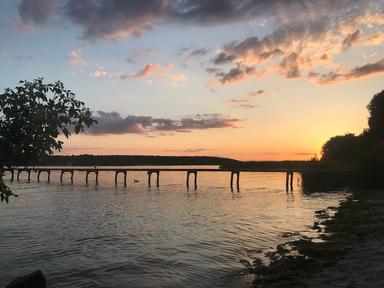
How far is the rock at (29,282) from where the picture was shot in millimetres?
13086

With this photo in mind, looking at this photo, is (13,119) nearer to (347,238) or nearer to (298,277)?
(298,277)

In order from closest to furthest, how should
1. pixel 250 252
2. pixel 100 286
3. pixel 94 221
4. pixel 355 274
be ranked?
pixel 355 274, pixel 100 286, pixel 250 252, pixel 94 221

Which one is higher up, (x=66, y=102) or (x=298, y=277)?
(x=66, y=102)

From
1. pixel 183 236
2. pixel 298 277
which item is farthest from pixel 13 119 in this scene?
pixel 183 236

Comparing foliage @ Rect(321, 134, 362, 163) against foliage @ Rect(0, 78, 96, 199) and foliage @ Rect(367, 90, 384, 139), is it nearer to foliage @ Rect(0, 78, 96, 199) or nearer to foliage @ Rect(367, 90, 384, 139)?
foliage @ Rect(367, 90, 384, 139)

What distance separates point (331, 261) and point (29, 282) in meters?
12.2

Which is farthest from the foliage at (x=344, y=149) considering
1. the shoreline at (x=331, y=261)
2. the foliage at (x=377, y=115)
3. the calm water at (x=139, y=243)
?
the shoreline at (x=331, y=261)

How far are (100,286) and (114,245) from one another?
29.5ft

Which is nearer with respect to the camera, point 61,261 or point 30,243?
point 61,261

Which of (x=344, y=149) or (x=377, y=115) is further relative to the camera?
(x=344, y=149)

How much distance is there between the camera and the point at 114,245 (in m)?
25.0

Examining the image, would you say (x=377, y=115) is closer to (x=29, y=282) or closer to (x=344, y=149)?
(x=344, y=149)

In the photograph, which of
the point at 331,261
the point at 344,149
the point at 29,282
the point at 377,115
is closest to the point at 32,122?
the point at 29,282

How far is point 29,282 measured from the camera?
13.5 metres
